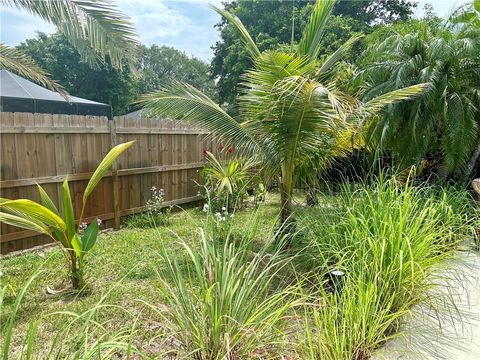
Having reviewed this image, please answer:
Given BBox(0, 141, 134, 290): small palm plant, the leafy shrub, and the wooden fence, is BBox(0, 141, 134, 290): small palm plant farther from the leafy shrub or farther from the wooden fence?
the leafy shrub

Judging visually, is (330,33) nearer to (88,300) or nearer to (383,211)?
(383,211)

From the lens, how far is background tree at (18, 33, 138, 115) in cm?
2573

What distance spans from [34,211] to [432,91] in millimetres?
5259

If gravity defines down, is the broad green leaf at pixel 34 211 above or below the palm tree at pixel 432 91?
below

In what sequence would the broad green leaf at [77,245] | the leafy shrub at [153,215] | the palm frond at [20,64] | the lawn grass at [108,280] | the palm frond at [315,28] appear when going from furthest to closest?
the leafy shrub at [153,215]
the palm frond at [20,64]
the palm frond at [315,28]
the broad green leaf at [77,245]
the lawn grass at [108,280]

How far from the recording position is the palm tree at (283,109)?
3.53m

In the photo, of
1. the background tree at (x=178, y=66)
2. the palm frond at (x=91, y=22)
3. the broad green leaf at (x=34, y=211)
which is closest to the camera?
the broad green leaf at (x=34, y=211)

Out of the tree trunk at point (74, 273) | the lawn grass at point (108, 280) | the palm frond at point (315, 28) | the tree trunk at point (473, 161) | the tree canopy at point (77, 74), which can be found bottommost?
the lawn grass at point (108, 280)

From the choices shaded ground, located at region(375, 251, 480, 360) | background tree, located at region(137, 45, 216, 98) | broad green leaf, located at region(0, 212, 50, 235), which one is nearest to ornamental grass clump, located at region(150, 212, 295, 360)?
shaded ground, located at region(375, 251, 480, 360)

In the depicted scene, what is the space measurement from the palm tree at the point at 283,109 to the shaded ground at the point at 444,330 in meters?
1.43

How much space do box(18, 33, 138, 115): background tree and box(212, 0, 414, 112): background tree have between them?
31.7 ft

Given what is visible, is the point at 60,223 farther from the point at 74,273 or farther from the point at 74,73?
the point at 74,73

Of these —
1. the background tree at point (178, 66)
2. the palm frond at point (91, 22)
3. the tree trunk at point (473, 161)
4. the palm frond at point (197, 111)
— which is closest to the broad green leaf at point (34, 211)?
the palm frond at point (197, 111)

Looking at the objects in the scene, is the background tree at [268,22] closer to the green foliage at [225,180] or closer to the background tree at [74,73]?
the background tree at [74,73]
